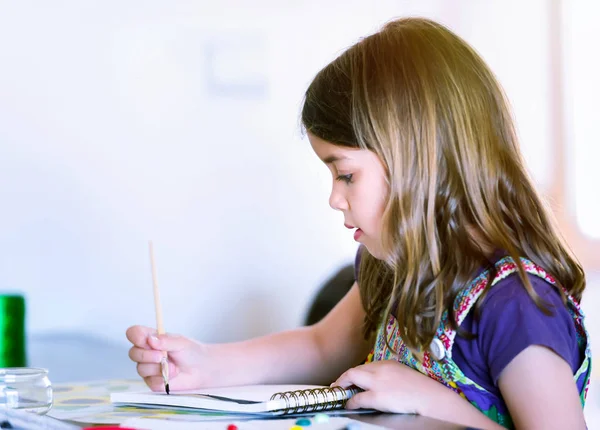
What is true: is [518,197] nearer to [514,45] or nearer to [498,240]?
[498,240]

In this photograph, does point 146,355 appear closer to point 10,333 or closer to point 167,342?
point 167,342

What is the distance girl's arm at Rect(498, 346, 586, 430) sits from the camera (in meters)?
0.72

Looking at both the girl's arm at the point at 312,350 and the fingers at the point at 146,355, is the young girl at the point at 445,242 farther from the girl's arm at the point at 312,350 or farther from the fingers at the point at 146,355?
→ the girl's arm at the point at 312,350

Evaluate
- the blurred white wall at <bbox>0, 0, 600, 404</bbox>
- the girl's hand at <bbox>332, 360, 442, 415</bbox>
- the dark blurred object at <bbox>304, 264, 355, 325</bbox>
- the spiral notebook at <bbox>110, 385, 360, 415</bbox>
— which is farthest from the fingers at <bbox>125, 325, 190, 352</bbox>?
the dark blurred object at <bbox>304, 264, 355, 325</bbox>

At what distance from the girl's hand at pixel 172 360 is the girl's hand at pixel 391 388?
0.81 feet

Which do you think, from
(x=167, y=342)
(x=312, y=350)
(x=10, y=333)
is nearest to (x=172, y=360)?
(x=167, y=342)

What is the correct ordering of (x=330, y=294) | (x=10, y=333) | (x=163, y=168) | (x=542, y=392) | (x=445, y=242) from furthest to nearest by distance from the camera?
(x=330, y=294) < (x=163, y=168) < (x=10, y=333) < (x=445, y=242) < (x=542, y=392)

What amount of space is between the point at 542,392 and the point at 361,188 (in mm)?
295

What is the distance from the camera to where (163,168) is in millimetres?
1690

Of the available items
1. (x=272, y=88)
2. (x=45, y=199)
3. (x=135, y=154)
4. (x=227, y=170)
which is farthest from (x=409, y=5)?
(x=45, y=199)

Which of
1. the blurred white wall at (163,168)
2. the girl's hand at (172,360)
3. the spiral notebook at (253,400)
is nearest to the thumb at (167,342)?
the girl's hand at (172,360)

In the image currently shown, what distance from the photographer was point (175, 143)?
1.70 meters

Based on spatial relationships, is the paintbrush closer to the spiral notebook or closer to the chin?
the spiral notebook

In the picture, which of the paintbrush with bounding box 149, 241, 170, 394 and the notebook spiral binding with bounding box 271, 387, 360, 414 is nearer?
the notebook spiral binding with bounding box 271, 387, 360, 414
